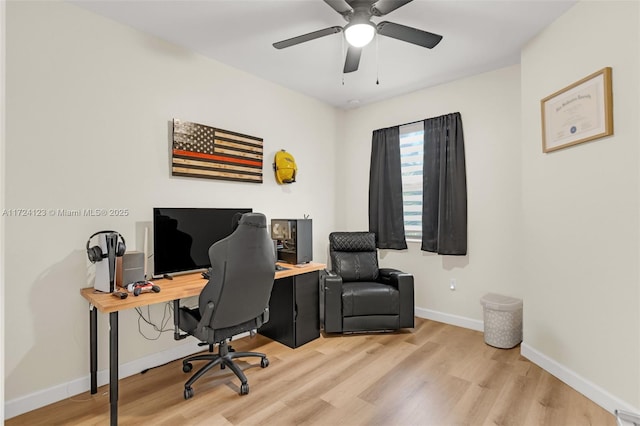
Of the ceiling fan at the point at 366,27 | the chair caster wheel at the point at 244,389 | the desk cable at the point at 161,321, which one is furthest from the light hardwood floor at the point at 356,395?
the ceiling fan at the point at 366,27

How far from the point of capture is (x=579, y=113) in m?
2.37

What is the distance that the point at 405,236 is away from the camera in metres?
4.15

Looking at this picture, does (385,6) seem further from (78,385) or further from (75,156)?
(78,385)

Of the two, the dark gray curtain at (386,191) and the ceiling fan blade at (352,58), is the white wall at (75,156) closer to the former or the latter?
the ceiling fan blade at (352,58)

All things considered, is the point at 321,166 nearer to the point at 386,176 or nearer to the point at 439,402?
the point at 386,176

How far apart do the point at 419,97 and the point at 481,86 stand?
2.31ft

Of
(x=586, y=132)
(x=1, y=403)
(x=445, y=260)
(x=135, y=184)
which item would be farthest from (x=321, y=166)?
(x=1, y=403)

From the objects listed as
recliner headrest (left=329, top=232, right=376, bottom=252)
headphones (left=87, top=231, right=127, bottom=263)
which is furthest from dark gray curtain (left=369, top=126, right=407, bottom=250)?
headphones (left=87, top=231, right=127, bottom=263)

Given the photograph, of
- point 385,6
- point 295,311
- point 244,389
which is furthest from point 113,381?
point 385,6

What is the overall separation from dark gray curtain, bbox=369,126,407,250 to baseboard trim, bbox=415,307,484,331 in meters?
0.82

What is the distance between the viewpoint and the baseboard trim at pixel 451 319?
358 cm

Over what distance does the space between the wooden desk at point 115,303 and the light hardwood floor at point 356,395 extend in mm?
234

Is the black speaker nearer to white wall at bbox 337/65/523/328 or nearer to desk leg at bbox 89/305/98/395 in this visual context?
desk leg at bbox 89/305/98/395

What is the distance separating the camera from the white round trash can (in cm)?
307
